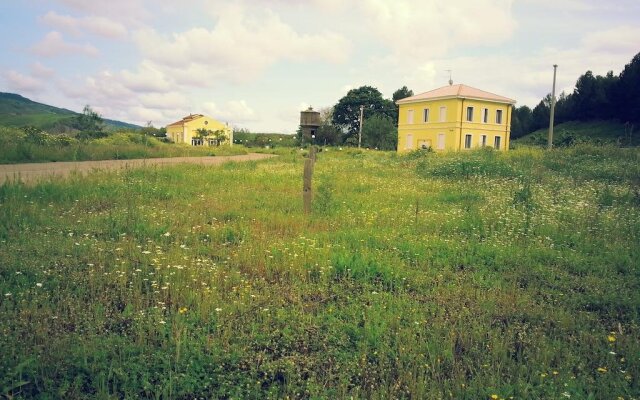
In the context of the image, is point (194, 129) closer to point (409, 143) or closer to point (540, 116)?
point (409, 143)

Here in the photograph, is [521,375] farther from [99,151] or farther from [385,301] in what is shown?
[99,151]

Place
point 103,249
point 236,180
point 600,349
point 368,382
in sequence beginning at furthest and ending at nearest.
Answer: point 236,180, point 103,249, point 600,349, point 368,382

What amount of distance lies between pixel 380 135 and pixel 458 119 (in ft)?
42.2

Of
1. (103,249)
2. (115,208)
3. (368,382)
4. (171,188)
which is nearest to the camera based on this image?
(368,382)

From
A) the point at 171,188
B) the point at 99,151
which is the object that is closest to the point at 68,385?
the point at 171,188

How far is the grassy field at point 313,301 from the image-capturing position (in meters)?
2.96

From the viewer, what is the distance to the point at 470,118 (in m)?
39.1

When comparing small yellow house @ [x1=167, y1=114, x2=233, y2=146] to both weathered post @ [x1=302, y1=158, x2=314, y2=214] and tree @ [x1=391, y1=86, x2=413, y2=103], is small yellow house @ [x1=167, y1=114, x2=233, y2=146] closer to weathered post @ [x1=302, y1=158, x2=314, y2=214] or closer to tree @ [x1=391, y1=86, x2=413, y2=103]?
tree @ [x1=391, y1=86, x2=413, y2=103]

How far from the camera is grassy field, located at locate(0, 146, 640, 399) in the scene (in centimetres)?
296

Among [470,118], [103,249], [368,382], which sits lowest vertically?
[368,382]

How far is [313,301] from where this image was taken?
424 cm

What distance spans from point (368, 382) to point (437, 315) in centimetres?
121

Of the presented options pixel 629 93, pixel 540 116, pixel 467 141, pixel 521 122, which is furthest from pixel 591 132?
pixel 467 141

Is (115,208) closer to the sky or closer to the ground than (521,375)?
closer to the sky
